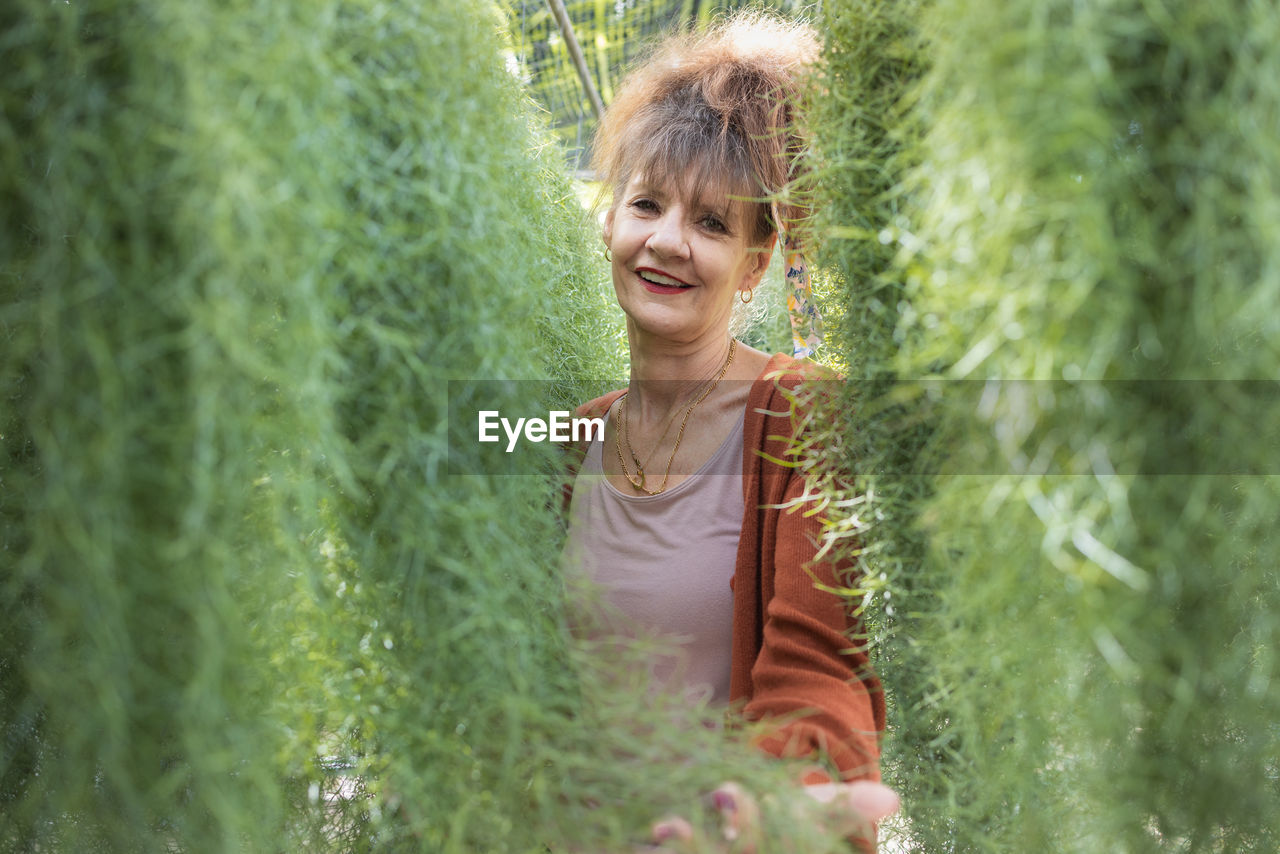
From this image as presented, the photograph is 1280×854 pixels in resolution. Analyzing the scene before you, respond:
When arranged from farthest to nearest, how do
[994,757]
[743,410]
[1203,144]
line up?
[743,410] → [994,757] → [1203,144]

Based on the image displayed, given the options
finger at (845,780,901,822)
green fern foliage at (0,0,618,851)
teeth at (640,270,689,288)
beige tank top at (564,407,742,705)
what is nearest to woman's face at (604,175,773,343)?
teeth at (640,270,689,288)

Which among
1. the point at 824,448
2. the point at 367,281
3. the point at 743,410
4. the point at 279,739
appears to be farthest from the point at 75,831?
the point at 743,410

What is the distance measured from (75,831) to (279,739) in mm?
98

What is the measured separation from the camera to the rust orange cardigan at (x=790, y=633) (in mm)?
427

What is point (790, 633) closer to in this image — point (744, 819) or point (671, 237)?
point (744, 819)

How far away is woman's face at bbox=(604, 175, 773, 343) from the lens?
627 millimetres

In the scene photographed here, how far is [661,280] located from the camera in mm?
659

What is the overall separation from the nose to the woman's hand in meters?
0.38

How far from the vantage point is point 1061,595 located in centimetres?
29

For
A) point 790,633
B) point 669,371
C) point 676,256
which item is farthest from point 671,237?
point 790,633

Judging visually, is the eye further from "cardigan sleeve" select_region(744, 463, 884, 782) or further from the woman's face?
"cardigan sleeve" select_region(744, 463, 884, 782)

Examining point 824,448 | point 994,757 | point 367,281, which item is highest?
point 367,281

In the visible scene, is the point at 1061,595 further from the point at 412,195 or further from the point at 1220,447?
the point at 412,195

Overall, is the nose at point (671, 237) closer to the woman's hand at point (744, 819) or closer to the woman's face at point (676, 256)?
the woman's face at point (676, 256)
